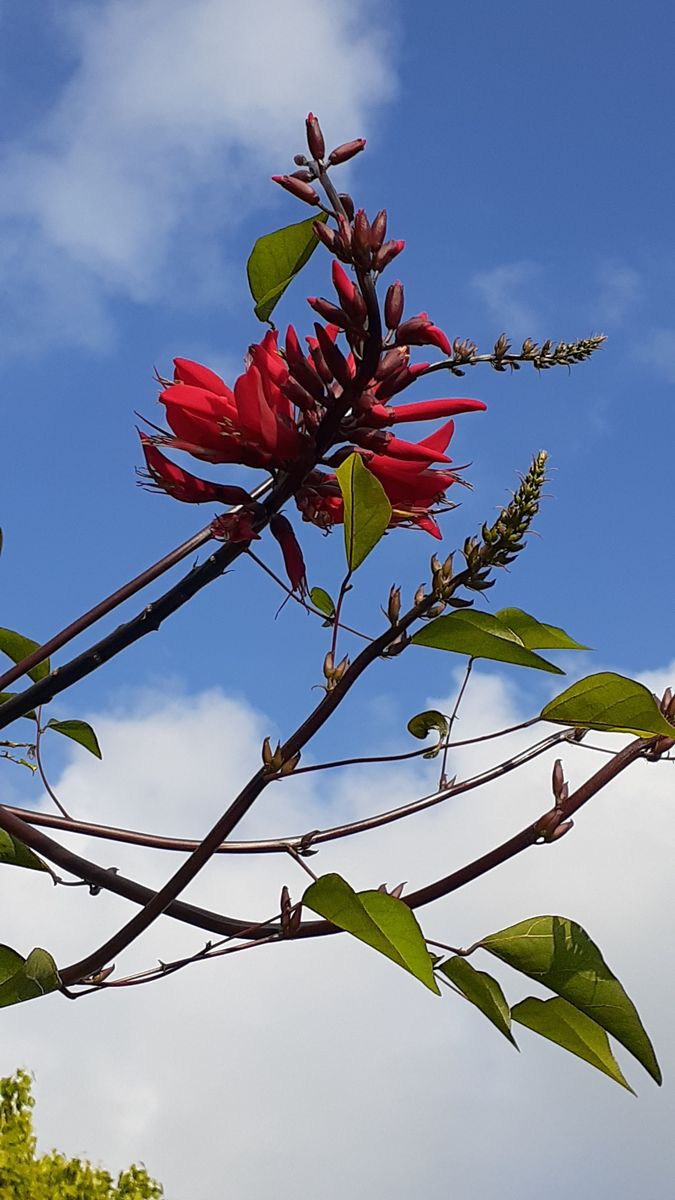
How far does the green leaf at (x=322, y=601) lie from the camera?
0.84 metres

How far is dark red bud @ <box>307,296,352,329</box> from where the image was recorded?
625 mm

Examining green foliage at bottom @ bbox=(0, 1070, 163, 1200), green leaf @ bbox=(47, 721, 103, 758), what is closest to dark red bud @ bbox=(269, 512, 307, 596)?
green leaf @ bbox=(47, 721, 103, 758)

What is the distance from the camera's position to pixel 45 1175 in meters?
3.68

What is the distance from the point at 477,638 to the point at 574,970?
21cm

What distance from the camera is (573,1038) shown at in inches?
27.8

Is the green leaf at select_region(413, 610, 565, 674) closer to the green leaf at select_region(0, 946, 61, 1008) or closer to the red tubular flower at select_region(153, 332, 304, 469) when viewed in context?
the red tubular flower at select_region(153, 332, 304, 469)

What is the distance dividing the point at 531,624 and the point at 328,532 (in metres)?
0.14

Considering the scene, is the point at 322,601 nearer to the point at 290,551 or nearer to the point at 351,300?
the point at 290,551

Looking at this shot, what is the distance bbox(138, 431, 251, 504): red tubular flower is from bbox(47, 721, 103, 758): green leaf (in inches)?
14.5

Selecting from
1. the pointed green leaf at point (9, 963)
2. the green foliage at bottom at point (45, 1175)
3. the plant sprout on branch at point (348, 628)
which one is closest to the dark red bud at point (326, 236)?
the plant sprout on branch at point (348, 628)

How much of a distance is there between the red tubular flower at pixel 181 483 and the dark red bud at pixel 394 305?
15 cm

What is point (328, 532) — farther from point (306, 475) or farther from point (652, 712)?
point (652, 712)

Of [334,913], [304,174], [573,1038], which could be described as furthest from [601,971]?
[304,174]

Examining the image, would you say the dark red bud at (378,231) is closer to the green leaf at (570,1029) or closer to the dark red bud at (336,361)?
the dark red bud at (336,361)
